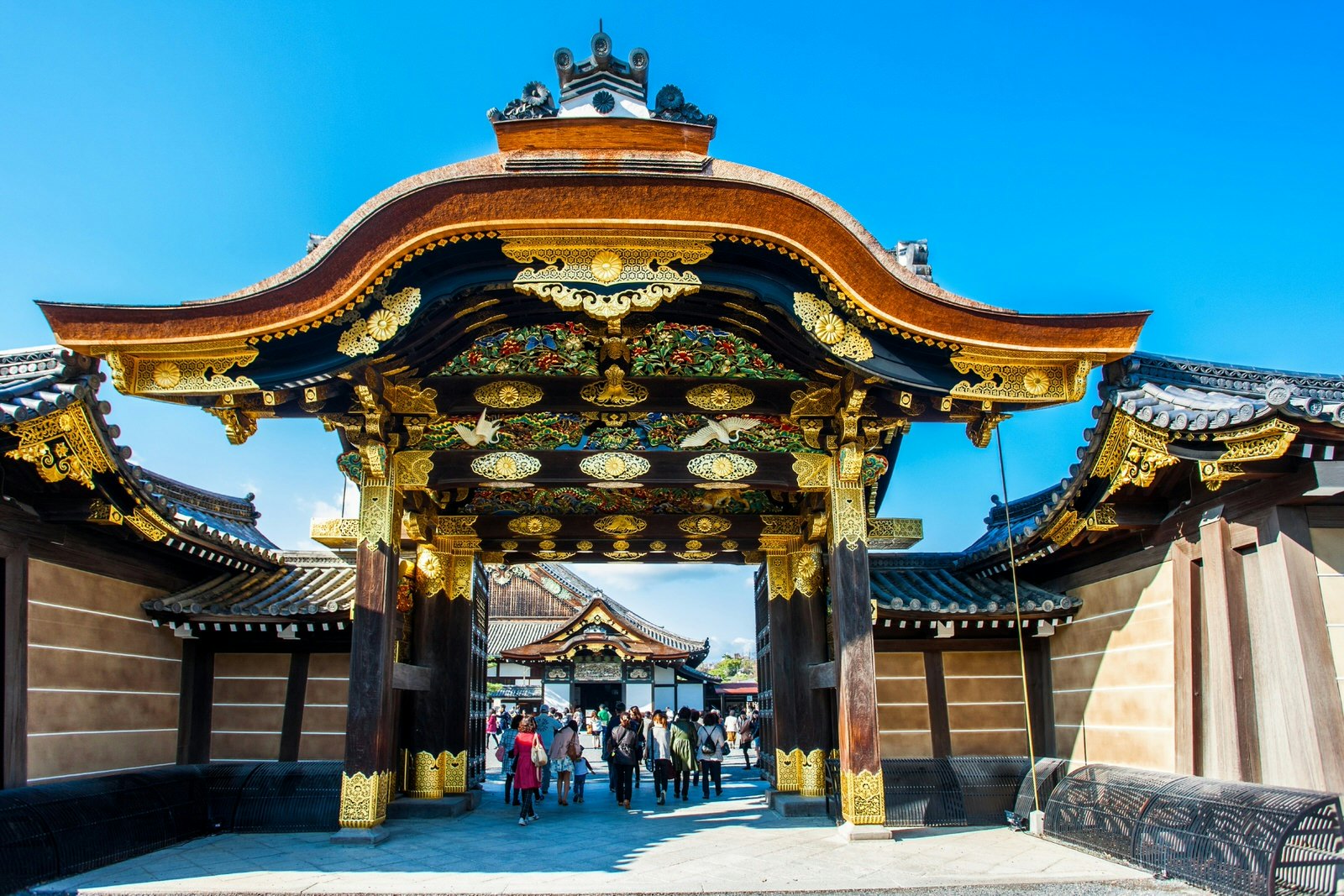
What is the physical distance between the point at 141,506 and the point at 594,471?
15.2ft

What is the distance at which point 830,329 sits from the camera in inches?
316

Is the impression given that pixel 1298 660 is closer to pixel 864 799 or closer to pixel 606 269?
pixel 864 799

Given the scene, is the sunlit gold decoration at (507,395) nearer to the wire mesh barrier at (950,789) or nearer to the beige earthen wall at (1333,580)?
the wire mesh barrier at (950,789)

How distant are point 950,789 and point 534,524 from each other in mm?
6427

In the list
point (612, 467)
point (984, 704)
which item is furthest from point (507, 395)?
point (984, 704)

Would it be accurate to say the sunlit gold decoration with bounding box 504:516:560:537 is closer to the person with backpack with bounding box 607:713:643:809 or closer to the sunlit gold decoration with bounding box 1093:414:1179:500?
the person with backpack with bounding box 607:713:643:809

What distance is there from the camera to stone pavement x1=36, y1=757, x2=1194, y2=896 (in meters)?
6.70

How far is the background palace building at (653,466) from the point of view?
7316mm

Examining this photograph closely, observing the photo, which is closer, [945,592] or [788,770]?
[945,592]

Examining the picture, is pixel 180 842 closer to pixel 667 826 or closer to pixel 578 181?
pixel 667 826

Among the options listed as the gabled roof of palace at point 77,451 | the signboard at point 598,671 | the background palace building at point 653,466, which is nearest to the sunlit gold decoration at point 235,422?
the background palace building at point 653,466

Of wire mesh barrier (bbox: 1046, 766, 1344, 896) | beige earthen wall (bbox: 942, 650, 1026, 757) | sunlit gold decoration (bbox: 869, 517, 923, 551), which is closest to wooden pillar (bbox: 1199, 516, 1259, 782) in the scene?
wire mesh barrier (bbox: 1046, 766, 1344, 896)

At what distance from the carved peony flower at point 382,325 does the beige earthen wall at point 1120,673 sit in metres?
7.57

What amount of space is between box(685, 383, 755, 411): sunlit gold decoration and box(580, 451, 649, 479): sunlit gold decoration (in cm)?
94
